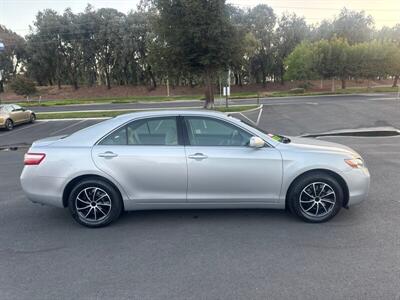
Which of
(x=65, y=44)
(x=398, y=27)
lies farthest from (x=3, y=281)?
(x=398, y=27)

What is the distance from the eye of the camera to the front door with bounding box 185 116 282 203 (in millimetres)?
4066

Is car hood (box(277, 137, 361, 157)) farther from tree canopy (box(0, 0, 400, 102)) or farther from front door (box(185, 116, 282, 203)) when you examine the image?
tree canopy (box(0, 0, 400, 102))

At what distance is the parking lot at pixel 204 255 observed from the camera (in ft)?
9.42

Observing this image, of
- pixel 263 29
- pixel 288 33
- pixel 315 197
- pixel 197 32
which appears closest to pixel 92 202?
pixel 315 197

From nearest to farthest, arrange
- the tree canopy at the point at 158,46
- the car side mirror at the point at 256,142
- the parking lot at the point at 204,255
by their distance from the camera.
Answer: the parking lot at the point at 204,255, the car side mirror at the point at 256,142, the tree canopy at the point at 158,46

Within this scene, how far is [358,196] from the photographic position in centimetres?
416

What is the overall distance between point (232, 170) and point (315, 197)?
45.9 inches

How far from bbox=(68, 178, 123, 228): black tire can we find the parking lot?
0.44 ft

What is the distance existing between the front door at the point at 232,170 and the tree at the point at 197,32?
15080mm

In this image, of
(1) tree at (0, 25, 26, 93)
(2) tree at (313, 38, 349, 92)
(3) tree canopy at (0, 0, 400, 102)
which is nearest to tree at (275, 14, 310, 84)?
(3) tree canopy at (0, 0, 400, 102)

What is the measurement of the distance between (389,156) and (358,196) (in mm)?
4627

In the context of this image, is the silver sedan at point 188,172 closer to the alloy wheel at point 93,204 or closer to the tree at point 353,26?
the alloy wheel at point 93,204

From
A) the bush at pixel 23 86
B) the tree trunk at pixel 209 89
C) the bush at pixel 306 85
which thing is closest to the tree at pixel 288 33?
the bush at pixel 306 85

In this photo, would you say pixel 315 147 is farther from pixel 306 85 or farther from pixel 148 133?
pixel 306 85
